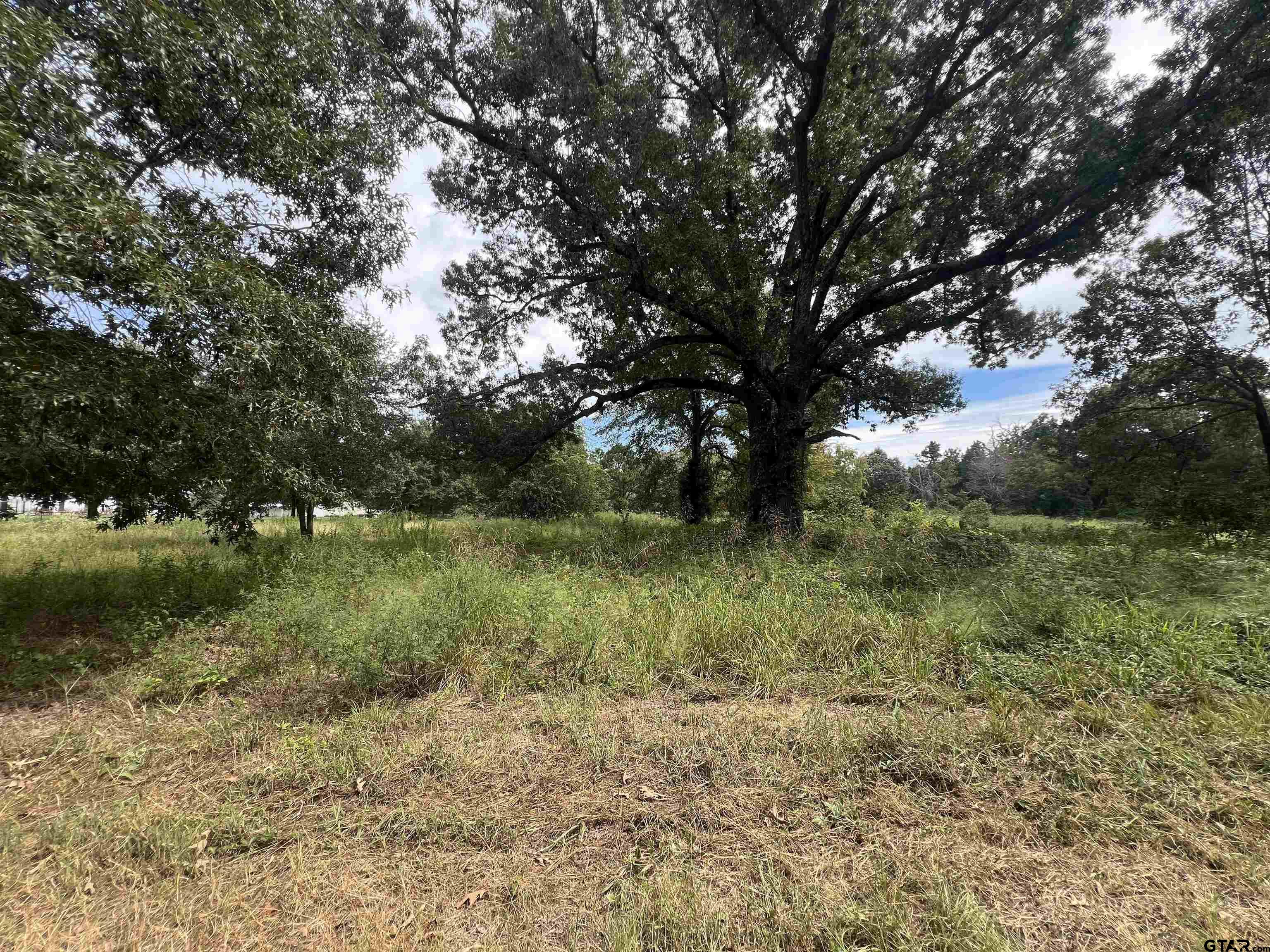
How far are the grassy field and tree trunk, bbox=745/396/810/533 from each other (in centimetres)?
493

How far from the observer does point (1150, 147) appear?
7.26m

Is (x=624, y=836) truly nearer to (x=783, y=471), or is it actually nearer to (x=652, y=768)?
(x=652, y=768)

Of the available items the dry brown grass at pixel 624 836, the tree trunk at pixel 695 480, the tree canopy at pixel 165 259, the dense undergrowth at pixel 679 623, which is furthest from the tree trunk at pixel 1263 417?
the tree canopy at pixel 165 259

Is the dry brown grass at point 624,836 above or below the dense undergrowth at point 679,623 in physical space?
below

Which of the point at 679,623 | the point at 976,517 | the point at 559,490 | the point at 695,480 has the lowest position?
the point at 679,623

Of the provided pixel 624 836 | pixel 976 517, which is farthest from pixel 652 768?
pixel 976 517

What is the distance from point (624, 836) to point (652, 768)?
48cm

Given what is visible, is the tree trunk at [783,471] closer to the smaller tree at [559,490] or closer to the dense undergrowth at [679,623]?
the dense undergrowth at [679,623]

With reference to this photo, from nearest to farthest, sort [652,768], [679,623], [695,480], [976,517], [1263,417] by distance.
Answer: [652,768] < [679,623] < [976,517] < [1263,417] < [695,480]

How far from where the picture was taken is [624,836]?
2287mm

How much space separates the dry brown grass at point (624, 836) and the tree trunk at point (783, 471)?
7.48 meters

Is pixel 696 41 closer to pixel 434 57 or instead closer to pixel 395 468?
pixel 434 57

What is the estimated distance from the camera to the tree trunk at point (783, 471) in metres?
10.5

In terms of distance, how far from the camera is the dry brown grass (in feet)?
6.00
